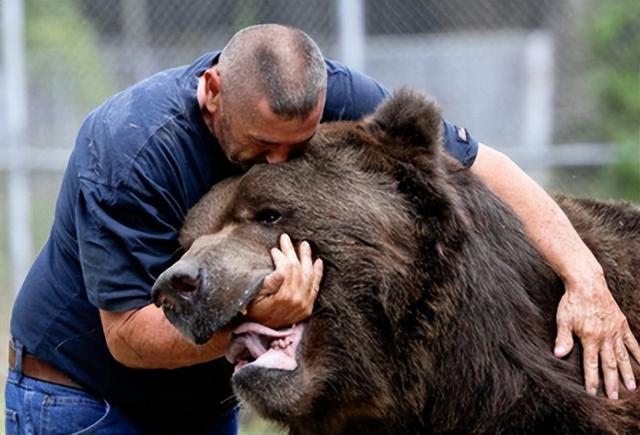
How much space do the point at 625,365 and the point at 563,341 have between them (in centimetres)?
24

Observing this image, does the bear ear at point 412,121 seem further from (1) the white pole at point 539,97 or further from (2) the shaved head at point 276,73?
(1) the white pole at point 539,97

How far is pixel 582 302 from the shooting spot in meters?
4.38

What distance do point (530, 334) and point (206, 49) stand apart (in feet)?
21.5

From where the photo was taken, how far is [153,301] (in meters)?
4.05

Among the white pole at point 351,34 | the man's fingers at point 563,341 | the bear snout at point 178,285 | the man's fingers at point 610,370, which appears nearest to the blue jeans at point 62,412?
the bear snout at point 178,285

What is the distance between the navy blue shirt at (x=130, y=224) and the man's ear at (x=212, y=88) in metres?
0.09

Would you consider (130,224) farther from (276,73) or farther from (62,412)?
(62,412)

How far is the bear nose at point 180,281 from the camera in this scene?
3910 mm

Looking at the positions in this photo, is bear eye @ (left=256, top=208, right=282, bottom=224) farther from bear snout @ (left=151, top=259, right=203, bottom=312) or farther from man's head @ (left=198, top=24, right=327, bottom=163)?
bear snout @ (left=151, top=259, right=203, bottom=312)

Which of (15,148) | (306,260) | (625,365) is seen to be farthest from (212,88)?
(15,148)

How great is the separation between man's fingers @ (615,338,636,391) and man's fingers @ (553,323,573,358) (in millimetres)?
170

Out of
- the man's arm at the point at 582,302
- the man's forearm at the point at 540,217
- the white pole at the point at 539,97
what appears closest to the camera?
the man's arm at the point at 582,302

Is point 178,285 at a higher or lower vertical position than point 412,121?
lower

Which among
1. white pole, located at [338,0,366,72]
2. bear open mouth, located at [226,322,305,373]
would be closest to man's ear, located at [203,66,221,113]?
bear open mouth, located at [226,322,305,373]
